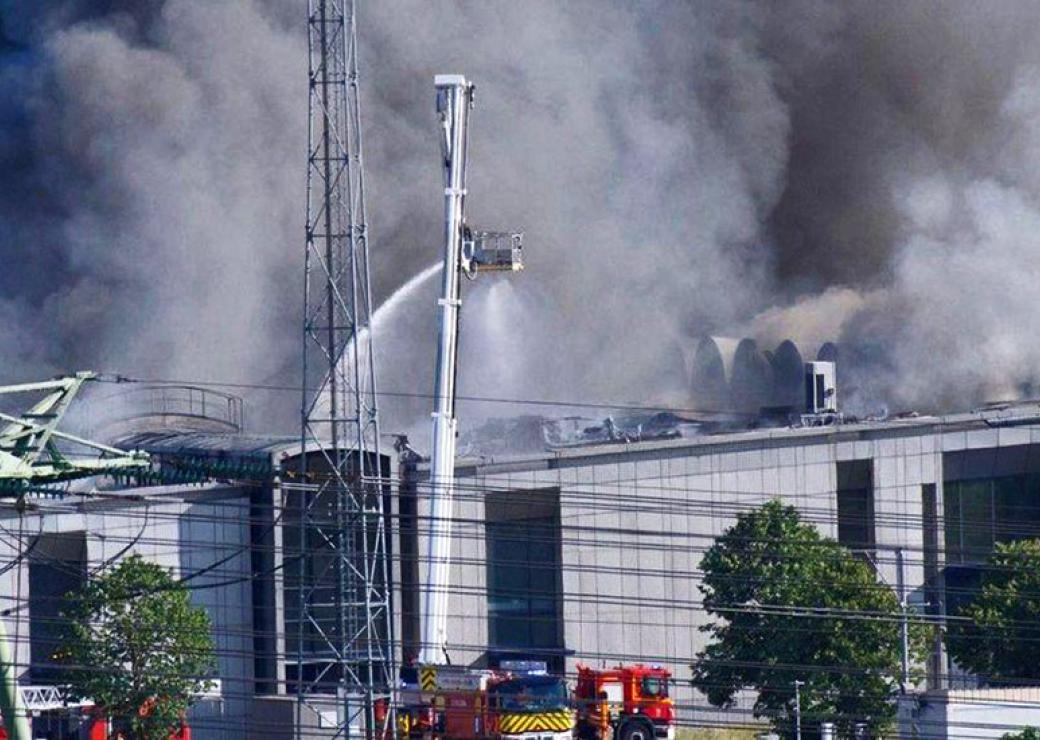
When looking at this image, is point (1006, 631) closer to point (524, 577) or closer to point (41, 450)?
point (524, 577)

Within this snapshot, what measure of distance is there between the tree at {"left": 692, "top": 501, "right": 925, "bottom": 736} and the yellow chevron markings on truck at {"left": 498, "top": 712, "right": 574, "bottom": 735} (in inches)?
52.7

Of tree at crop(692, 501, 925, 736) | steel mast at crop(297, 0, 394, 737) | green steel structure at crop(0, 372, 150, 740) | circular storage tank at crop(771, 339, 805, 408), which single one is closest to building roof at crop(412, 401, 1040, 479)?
steel mast at crop(297, 0, 394, 737)

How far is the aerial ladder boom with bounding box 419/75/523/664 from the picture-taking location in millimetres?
17609

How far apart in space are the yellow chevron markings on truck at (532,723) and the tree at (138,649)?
2.32 meters

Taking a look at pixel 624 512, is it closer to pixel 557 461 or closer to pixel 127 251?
pixel 557 461

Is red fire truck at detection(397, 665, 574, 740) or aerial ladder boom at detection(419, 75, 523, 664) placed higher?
aerial ladder boom at detection(419, 75, 523, 664)

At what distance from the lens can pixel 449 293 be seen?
1795cm

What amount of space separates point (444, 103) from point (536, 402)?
573 inches

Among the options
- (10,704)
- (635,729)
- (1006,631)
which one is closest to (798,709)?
(635,729)

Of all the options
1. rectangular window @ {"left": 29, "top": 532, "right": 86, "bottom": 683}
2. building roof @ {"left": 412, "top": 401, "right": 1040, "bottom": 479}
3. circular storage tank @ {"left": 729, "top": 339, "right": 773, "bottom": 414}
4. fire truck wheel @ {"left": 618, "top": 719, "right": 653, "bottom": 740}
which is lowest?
fire truck wheel @ {"left": 618, "top": 719, "right": 653, "bottom": 740}

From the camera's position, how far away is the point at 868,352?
3403 cm

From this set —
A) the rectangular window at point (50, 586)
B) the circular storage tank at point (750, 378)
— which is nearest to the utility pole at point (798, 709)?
the rectangular window at point (50, 586)

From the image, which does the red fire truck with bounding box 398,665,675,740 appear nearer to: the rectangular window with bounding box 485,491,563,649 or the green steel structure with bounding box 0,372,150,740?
the rectangular window with bounding box 485,491,563,649

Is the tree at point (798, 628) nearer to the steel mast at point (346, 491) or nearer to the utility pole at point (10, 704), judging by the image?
the steel mast at point (346, 491)
